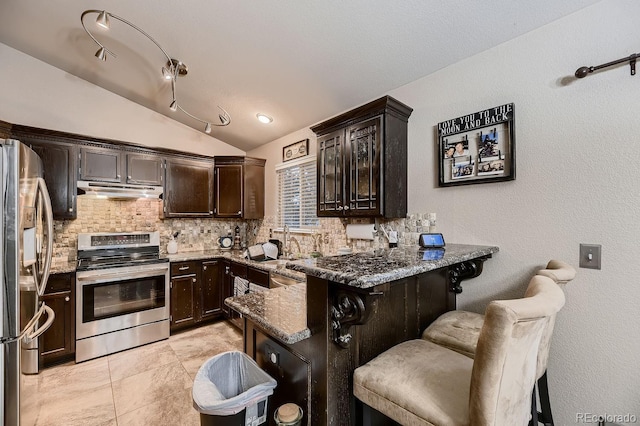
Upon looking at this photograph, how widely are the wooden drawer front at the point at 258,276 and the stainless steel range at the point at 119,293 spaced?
1.06m

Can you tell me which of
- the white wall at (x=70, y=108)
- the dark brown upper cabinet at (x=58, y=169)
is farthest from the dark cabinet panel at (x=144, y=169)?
the dark brown upper cabinet at (x=58, y=169)

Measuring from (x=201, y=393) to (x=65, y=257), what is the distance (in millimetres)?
3135

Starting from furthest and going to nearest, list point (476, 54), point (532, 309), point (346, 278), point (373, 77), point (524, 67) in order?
point (373, 77), point (476, 54), point (524, 67), point (346, 278), point (532, 309)

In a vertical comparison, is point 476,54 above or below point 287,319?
above

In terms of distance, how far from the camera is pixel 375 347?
1397 mm

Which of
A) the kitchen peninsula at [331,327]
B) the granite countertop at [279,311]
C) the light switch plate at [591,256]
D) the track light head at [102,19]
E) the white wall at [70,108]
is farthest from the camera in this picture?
the white wall at [70,108]

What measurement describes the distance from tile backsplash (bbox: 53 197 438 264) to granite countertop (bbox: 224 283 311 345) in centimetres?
111

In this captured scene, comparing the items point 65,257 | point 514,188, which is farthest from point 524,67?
point 65,257

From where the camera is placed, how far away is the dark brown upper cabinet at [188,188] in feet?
12.3

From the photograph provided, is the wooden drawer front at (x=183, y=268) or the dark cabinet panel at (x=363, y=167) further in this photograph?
the wooden drawer front at (x=183, y=268)

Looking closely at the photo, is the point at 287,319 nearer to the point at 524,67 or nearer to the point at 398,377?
the point at 398,377

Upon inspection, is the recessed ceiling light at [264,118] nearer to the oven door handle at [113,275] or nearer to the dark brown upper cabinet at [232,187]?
the dark brown upper cabinet at [232,187]

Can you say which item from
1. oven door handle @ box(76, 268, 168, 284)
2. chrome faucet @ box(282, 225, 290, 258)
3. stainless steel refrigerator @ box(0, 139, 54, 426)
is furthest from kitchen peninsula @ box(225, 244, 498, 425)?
oven door handle @ box(76, 268, 168, 284)

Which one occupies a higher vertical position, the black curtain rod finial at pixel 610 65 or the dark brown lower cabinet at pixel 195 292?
the black curtain rod finial at pixel 610 65
